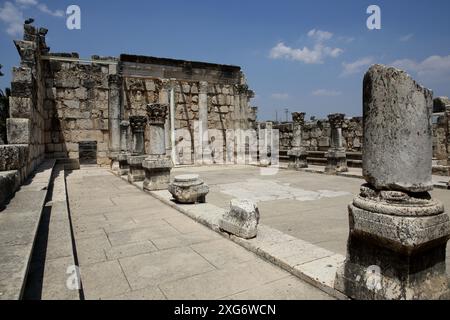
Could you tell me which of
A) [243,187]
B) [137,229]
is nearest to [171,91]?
[243,187]

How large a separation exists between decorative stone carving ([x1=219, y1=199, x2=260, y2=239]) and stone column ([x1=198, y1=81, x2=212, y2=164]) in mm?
11447

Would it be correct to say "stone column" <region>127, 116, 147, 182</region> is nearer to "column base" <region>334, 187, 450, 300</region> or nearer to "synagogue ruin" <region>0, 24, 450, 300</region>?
"synagogue ruin" <region>0, 24, 450, 300</region>

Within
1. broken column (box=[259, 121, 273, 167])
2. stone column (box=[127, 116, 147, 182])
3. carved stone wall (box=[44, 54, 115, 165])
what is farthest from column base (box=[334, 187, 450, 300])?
broken column (box=[259, 121, 273, 167])

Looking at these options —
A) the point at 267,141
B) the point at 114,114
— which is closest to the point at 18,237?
the point at 114,114

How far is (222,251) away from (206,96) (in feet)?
42.0

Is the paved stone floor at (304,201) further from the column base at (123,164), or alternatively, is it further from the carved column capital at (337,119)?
the column base at (123,164)

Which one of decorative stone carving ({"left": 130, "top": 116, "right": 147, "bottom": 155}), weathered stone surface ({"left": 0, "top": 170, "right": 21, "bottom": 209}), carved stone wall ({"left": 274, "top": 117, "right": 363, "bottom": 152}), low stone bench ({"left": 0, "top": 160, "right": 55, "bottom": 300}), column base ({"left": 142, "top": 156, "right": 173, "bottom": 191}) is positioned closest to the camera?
low stone bench ({"left": 0, "top": 160, "right": 55, "bottom": 300})

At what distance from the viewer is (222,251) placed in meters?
3.58

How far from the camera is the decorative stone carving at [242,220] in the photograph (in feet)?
12.5

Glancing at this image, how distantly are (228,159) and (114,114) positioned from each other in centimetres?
616

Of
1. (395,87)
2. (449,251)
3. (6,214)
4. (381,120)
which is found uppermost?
(395,87)

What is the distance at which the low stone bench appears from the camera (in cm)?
204

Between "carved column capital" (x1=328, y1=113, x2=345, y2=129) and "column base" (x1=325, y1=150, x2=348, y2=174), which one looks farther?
"carved column capital" (x1=328, y1=113, x2=345, y2=129)
